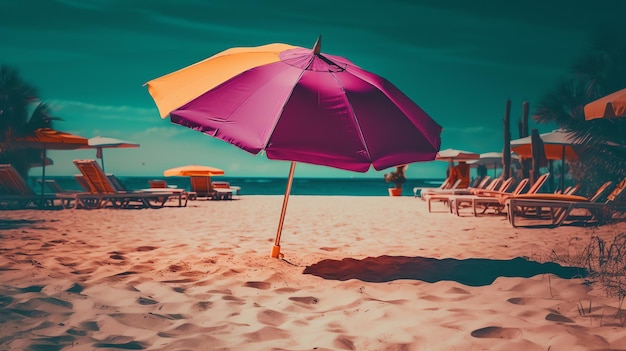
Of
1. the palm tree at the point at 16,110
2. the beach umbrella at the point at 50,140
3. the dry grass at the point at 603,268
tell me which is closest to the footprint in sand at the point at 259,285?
the dry grass at the point at 603,268

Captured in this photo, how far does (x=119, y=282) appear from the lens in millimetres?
3875

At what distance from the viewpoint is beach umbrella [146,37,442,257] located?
146 inches

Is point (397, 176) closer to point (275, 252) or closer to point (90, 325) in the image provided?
point (275, 252)

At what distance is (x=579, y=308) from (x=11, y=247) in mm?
5330

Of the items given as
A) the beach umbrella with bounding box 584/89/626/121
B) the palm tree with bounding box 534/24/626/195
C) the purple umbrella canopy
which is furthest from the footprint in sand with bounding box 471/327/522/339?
the palm tree with bounding box 534/24/626/195

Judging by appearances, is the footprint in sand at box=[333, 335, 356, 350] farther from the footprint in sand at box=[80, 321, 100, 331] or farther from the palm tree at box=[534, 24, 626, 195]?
the palm tree at box=[534, 24, 626, 195]

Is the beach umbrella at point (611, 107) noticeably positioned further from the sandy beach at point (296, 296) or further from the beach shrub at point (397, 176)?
the beach shrub at point (397, 176)

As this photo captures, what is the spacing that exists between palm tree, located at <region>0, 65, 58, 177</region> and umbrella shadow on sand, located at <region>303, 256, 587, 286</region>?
11.9m

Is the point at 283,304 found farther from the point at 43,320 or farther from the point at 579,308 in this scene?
the point at 579,308

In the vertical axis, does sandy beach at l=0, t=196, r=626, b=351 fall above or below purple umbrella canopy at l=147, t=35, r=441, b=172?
below

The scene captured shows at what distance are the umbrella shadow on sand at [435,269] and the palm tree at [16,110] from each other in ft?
39.1

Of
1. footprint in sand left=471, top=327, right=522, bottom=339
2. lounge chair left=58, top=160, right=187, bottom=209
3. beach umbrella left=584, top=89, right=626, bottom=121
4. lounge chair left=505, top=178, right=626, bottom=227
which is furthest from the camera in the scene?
lounge chair left=58, top=160, right=187, bottom=209

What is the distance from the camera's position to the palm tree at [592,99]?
1493cm

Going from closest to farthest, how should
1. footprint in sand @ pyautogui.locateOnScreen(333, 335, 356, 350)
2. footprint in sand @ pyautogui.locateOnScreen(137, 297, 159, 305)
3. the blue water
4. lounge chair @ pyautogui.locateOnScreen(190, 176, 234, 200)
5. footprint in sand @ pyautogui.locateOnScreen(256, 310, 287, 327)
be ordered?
footprint in sand @ pyautogui.locateOnScreen(333, 335, 356, 350) → footprint in sand @ pyautogui.locateOnScreen(256, 310, 287, 327) → footprint in sand @ pyautogui.locateOnScreen(137, 297, 159, 305) → lounge chair @ pyautogui.locateOnScreen(190, 176, 234, 200) → the blue water
